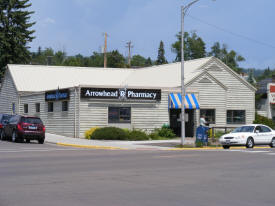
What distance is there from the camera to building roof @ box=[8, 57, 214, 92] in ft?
146

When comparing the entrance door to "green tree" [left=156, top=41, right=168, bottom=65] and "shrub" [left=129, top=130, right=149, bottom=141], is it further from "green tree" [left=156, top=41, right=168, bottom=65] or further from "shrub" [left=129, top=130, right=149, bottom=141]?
"green tree" [left=156, top=41, right=168, bottom=65]

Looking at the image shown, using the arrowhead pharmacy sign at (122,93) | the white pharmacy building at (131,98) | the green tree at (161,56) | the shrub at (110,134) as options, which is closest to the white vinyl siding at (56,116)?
the white pharmacy building at (131,98)

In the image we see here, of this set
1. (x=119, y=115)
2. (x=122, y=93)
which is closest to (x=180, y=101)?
(x=122, y=93)

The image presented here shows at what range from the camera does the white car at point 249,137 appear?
2795 centimetres

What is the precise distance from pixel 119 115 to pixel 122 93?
5.50ft

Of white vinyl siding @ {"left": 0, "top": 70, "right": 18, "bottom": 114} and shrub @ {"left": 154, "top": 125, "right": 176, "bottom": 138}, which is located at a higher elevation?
white vinyl siding @ {"left": 0, "top": 70, "right": 18, "bottom": 114}

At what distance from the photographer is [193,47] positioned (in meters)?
103

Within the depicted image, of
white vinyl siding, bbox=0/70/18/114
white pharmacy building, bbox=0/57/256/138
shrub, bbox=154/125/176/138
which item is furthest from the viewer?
white vinyl siding, bbox=0/70/18/114

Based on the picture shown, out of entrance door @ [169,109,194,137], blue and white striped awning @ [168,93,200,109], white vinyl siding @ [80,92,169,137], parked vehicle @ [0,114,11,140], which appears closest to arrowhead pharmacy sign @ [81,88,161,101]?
white vinyl siding @ [80,92,169,137]
